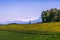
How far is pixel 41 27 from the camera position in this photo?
224 feet

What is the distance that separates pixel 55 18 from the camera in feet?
276

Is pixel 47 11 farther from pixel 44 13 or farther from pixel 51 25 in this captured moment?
pixel 51 25

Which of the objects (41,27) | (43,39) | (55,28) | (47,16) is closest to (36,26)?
(41,27)

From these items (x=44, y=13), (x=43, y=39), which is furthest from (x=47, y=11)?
(x=43, y=39)

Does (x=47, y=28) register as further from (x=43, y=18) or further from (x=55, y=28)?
(x=43, y=18)

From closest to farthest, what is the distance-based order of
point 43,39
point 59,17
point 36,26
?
point 43,39
point 36,26
point 59,17

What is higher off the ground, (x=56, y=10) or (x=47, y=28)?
(x=56, y=10)

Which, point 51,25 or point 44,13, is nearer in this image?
point 51,25

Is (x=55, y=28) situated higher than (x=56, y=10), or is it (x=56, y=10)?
(x=56, y=10)

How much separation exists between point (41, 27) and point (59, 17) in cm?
1719

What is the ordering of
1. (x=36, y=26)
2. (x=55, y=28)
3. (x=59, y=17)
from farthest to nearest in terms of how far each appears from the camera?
(x=59, y=17) → (x=36, y=26) → (x=55, y=28)

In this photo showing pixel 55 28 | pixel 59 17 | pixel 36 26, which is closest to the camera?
pixel 55 28

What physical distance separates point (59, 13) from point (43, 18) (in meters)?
6.87

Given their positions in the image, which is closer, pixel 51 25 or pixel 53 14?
pixel 51 25
